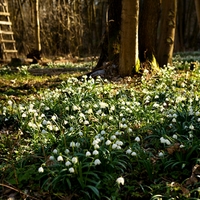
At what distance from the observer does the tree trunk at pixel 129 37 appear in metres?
6.59

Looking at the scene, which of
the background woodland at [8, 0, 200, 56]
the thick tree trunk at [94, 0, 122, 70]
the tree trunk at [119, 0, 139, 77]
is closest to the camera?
the tree trunk at [119, 0, 139, 77]

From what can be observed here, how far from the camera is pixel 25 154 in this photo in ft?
11.6

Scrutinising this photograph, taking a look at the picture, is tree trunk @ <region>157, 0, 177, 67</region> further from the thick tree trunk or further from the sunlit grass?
the sunlit grass

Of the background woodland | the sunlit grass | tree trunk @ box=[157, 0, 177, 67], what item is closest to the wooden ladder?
the background woodland

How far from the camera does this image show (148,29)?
7672mm

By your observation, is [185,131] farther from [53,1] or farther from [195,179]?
[53,1]

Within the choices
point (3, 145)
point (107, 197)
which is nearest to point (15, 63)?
point (3, 145)

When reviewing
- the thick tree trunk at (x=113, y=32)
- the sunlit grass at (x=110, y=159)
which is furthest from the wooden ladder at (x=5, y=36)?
the sunlit grass at (x=110, y=159)

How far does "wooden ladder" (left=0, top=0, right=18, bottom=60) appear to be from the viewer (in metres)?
13.5

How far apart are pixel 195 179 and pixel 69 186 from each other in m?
1.18

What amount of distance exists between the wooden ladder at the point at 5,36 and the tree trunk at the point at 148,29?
789 centimetres

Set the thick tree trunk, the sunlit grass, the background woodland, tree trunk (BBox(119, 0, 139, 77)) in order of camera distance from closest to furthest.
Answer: the sunlit grass → tree trunk (BBox(119, 0, 139, 77)) → the thick tree trunk → the background woodland

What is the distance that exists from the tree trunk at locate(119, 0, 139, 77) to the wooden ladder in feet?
26.6

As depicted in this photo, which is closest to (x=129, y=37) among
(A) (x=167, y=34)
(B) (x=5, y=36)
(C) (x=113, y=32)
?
(C) (x=113, y=32)
